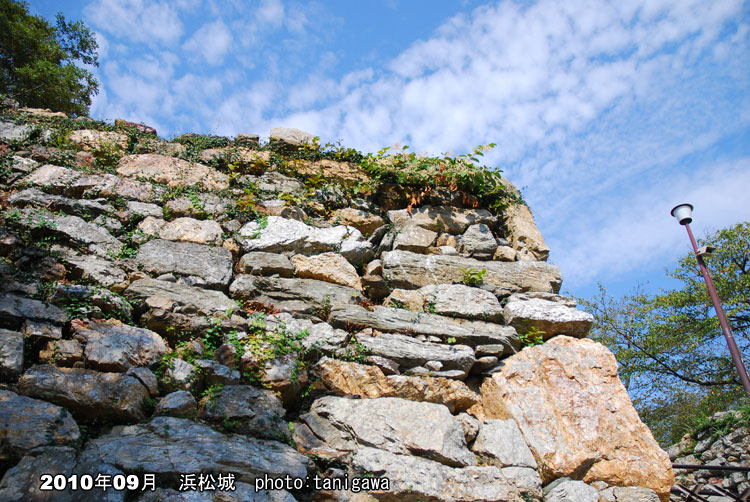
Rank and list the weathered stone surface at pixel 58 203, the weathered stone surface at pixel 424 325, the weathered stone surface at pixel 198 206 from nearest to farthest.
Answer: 1. the weathered stone surface at pixel 424 325
2. the weathered stone surface at pixel 58 203
3. the weathered stone surface at pixel 198 206

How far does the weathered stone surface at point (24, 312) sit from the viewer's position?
3.58m

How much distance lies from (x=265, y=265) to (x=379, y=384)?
2.01 meters

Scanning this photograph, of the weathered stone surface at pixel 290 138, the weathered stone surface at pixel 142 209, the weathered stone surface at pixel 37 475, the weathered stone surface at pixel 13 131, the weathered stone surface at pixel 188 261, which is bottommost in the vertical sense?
the weathered stone surface at pixel 37 475

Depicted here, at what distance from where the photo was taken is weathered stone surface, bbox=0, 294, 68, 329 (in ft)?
11.7

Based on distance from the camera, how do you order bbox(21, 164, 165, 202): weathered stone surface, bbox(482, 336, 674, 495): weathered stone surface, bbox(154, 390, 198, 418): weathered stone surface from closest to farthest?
bbox(154, 390, 198, 418): weathered stone surface
bbox(482, 336, 674, 495): weathered stone surface
bbox(21, 164, 165, 202): weathered stone surface

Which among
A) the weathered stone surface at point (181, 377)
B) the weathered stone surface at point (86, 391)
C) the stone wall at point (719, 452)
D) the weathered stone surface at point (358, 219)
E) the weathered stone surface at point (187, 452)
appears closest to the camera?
the weathered stone surface at point (187, 452)

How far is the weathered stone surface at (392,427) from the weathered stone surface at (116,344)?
145cm

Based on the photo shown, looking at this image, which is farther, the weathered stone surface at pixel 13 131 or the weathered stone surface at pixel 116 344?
the weathered stone surface at pixel 13 131

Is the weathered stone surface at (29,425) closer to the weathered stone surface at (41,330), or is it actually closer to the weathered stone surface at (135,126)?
the weathered stone surface at (41,330)

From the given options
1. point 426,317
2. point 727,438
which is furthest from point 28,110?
point 727,438

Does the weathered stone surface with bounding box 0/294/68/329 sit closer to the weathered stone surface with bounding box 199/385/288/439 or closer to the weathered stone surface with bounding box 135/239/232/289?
the weathered stone surface with bounding box 135/239/232/289

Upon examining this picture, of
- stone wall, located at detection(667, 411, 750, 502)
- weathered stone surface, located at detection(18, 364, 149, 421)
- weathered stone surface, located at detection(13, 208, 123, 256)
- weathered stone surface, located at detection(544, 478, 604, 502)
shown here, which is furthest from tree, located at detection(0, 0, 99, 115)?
stone wall, located at detection(667, 411, 750, 502)

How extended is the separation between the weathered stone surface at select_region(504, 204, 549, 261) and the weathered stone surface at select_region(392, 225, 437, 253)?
1306 mm

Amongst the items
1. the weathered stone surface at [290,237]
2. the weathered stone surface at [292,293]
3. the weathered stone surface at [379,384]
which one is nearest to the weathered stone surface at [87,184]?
A: the weathered stone surface at [290,237]
